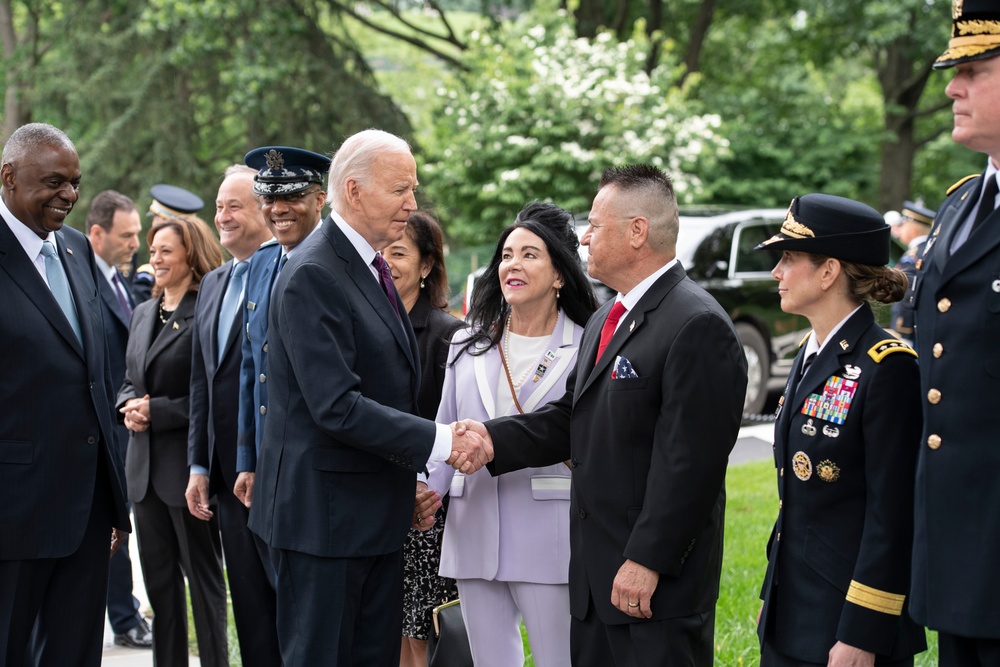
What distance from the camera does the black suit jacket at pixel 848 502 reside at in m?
2.71

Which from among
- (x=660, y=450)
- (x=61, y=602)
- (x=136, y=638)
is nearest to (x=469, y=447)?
(x=660, y=450)

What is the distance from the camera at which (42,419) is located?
3.55m

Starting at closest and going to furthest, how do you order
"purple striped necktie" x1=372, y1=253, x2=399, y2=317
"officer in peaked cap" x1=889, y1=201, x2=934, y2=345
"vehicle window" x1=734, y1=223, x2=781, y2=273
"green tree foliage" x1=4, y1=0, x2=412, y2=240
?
"purple striped necktie" x1=372, y1=253, x2=399, y2=317
"officer in peaked cap" x1=889, y1=201, x2=934, y2=345
"vehicle window" x1=734, y1=223, x2=781, y2=273
"green tree foliage" x1=4, y1=0, x2=412, y2=240

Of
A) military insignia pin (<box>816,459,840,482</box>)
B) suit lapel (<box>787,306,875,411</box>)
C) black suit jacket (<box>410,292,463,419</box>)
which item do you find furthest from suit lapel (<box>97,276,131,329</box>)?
military insignia pin (<box>816,459,840,482</box>)

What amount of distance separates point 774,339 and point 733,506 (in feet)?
14.8

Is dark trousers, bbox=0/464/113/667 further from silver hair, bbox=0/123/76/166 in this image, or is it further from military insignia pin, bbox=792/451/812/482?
military insignia pin, bbox=792/451/812/482

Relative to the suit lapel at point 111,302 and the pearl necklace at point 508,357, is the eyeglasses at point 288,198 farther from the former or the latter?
the suit lapel at point 111,302

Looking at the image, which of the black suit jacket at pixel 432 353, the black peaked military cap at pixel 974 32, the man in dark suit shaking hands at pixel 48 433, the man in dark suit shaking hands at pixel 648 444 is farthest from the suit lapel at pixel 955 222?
the man in dark suit shaking hands at pixel 48 433

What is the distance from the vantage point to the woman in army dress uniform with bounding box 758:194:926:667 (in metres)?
2.72

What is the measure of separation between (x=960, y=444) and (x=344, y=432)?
5.80ft

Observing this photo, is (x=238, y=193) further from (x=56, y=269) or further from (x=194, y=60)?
(x=194, y=60)

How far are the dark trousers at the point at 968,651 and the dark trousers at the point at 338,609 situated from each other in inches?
70.5

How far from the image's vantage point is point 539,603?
3789mm

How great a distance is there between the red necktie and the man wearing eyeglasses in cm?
141
